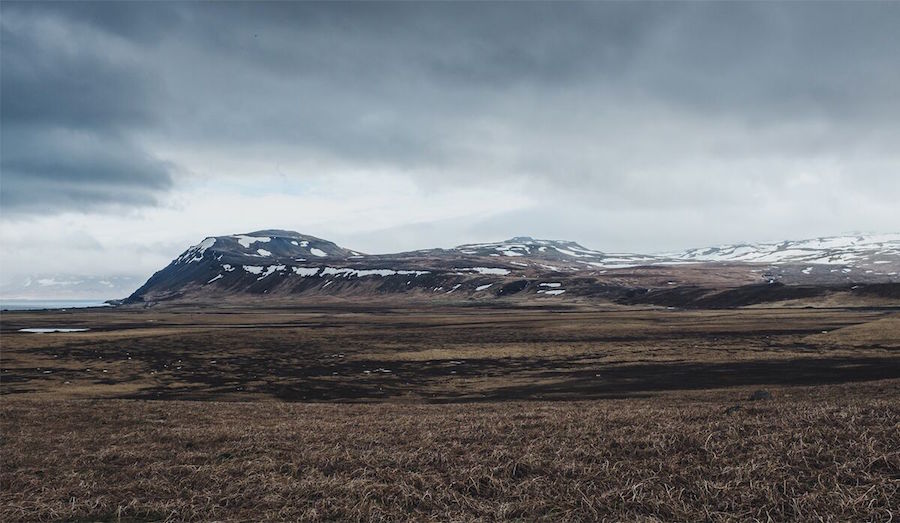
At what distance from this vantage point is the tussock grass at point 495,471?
1015 centimetres

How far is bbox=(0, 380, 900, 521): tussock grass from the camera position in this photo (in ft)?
33.3

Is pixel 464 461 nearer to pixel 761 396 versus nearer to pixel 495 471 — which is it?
pixel 495 471

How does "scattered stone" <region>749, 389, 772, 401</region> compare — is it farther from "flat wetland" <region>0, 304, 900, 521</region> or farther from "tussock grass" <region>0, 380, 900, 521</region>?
"tussock grass" <region>0, 380, 900, 521</region>

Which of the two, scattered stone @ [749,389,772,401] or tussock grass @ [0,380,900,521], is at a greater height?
tussock grass @ [0,380,900,521]

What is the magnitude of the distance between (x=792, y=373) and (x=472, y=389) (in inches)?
882

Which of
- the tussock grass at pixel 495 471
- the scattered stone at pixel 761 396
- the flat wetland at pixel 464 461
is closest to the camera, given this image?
the tussock grass at pixel 495 471

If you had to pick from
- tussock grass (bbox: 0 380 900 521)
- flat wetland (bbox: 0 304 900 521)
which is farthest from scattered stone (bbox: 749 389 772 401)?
tussock grass (bbox: 0 380 900 521)

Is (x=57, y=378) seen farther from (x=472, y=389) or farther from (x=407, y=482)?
(x=407, y=482)

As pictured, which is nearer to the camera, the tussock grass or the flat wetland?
the tussock grass

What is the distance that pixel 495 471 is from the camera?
39.3 feet

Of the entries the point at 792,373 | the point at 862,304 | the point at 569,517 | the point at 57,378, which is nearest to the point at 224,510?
the point at 569,517

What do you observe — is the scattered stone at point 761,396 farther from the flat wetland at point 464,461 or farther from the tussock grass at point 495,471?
the tussock grass at point 495,471

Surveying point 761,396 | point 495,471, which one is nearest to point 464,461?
point 495,471

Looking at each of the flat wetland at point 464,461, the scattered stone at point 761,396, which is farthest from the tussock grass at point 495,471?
the scattered stone at point 761,396
